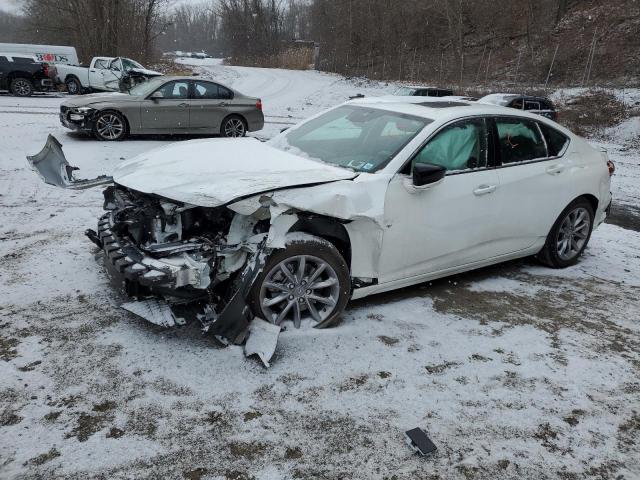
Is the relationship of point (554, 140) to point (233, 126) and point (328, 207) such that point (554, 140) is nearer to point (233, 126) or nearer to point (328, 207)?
point (328, 207)

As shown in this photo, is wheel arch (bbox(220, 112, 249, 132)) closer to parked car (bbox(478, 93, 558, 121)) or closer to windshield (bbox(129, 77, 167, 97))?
windshield (bbox(129, 77, 167, 97))

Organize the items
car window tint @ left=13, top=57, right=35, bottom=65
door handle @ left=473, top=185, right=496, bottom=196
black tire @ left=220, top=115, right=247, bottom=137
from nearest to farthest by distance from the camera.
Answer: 1. door handle @ left=473, top=185, right=496, bottom=196
2. black tire @ left=220, top=115, right=247, bottom=137
3. car window tint @ left=13, top=57, right=35, bottom=65

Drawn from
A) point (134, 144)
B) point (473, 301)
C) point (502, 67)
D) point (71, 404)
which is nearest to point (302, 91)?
point (502, 67)

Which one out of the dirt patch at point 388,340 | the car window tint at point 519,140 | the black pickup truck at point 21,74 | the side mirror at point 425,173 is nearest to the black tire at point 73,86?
the black pickup truck at point 21,74

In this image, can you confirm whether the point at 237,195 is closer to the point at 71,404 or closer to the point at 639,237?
the point at 71,404

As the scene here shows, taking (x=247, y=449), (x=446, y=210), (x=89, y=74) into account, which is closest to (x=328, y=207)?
(x=446, y=210)

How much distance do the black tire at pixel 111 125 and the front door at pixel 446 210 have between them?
833cm

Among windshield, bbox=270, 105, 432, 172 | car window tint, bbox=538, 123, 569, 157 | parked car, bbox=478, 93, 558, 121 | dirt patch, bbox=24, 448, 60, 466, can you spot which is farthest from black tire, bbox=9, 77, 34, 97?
dirt patch, bbox=24, 448, 60, 466

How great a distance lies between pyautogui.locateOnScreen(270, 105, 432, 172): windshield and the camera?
405 cm

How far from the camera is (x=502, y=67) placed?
28516mm

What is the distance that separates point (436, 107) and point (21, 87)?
63.1 ft

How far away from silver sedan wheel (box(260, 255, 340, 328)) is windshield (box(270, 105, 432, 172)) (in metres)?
0.86

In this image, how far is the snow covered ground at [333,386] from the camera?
8.55 feet

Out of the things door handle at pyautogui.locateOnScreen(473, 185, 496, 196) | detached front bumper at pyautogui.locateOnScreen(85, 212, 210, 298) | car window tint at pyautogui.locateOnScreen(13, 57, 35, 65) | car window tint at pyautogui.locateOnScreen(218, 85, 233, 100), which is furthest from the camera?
car window tint at pyautogui.locateOnScreen(13, 57, 35, 65)
